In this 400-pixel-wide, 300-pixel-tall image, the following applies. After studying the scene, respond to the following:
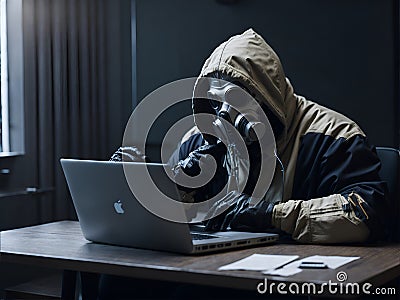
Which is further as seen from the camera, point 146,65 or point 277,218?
point 146,65

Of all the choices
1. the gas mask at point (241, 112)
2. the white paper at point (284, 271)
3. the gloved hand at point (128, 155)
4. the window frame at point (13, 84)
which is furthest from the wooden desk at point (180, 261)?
the window frame at point (13, 84)

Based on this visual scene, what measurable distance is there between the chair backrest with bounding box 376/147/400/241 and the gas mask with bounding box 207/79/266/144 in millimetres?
380

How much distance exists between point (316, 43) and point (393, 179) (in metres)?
1.32

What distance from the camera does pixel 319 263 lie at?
5.21 feet

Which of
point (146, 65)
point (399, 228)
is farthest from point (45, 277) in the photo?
point (399, 228)

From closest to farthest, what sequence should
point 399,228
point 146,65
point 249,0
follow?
point 399,228
point 249,0
point 146,65

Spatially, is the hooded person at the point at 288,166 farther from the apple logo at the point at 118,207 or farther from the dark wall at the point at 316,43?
the dark wall at the point at 316,43

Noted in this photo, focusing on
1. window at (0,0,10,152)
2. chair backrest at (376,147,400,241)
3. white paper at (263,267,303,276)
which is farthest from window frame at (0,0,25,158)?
white paper at (263,267,303,276)

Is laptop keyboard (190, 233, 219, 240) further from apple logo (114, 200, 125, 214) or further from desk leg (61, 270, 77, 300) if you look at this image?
desk leg (61, 270, 77, 300)

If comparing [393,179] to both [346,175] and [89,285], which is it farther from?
[89,285]

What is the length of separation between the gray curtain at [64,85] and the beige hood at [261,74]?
1.38 m

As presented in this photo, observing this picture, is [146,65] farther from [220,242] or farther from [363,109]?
[220,242]

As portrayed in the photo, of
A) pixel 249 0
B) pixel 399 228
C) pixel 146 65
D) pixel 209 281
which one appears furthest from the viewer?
pixel 146 65

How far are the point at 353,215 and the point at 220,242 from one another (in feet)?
1.25
